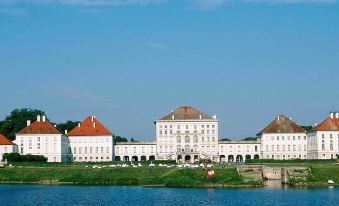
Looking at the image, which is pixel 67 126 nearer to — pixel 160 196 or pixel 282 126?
pixel 282 126

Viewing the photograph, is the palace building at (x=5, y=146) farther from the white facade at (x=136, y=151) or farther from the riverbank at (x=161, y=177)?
the riverbank at (x=161, y=177)

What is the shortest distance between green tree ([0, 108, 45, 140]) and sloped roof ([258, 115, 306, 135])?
38.3m

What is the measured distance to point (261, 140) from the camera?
119812 millimetres

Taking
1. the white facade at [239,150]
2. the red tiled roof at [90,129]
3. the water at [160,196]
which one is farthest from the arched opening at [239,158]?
the water at [160,196]

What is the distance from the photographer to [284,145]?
386ft

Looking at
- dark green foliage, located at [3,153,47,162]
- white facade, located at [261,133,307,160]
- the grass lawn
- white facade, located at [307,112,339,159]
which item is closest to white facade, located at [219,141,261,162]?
white facade, located at [261,133,307,160]

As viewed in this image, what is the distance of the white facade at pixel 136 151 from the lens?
4732 inches

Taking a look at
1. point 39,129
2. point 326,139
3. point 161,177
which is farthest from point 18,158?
point 326,139

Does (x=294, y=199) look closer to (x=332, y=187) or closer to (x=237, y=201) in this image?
(x=237, y=201)

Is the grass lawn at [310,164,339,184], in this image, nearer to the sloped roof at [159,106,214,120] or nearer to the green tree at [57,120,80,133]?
the sloped roof at [159,106,214,120]

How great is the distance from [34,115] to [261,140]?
1498 inches

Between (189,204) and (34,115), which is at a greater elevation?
(34,115)

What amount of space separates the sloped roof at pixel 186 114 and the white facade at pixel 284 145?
9.46 metres

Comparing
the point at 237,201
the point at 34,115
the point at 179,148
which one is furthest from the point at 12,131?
the point at 237,201
